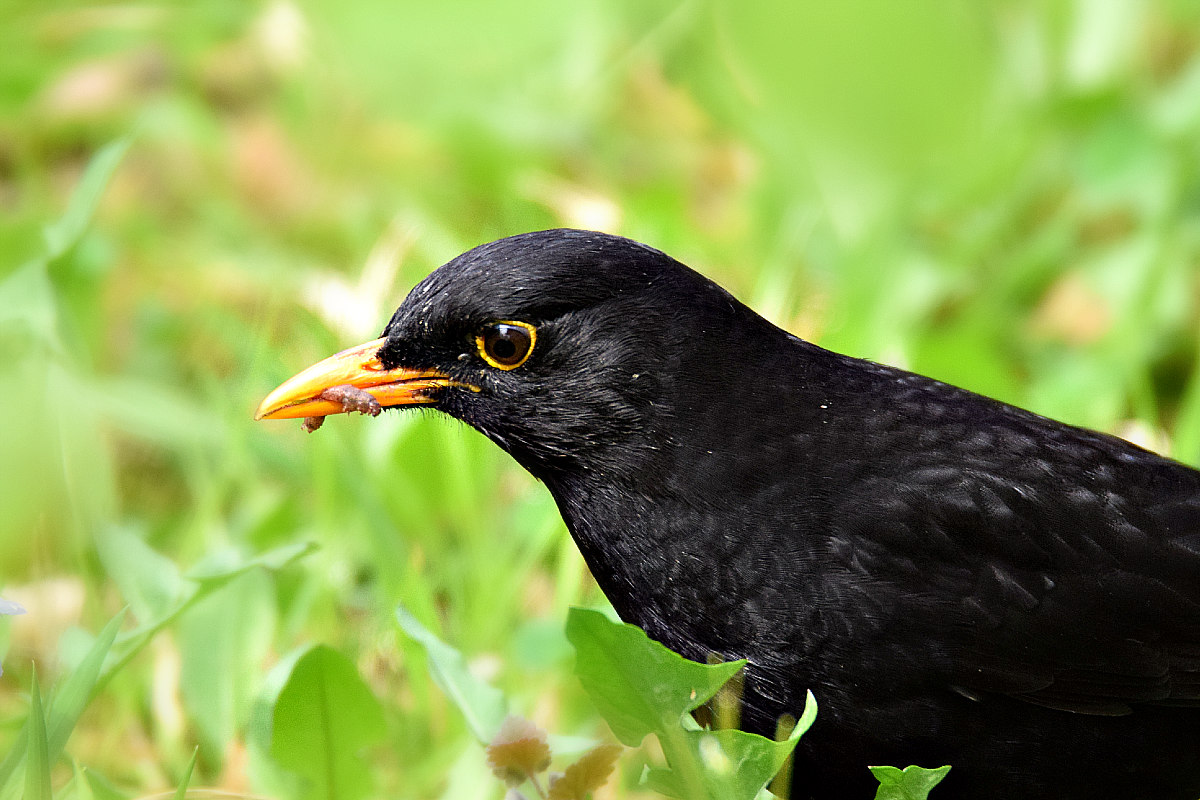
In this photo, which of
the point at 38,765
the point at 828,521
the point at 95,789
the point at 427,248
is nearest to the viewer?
the point at 38,765

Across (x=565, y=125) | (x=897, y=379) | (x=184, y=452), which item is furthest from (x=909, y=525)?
(x=565, y=125)

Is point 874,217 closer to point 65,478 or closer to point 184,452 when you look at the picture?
point 184,452

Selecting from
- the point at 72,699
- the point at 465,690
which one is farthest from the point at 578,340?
the point at 72,699

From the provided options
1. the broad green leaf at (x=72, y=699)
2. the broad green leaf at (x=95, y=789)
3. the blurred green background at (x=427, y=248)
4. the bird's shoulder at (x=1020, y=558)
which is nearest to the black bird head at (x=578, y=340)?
the bird's shoulder at (x=1020, y=558)

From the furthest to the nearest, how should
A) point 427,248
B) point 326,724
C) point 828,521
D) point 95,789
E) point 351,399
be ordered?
point 427,248 → point 351,399 → point 326,724 → point 828,521 → point 95,789

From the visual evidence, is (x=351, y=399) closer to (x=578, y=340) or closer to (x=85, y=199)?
(x=578, y=340)

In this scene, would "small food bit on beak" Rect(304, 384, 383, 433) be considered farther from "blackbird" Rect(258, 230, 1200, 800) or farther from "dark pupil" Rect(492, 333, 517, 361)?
"dark pupil" Rect(492, 333, 517, 361)

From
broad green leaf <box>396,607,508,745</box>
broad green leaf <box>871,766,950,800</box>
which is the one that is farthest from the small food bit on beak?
broad green leaf <box>871,766,950,800</box>
